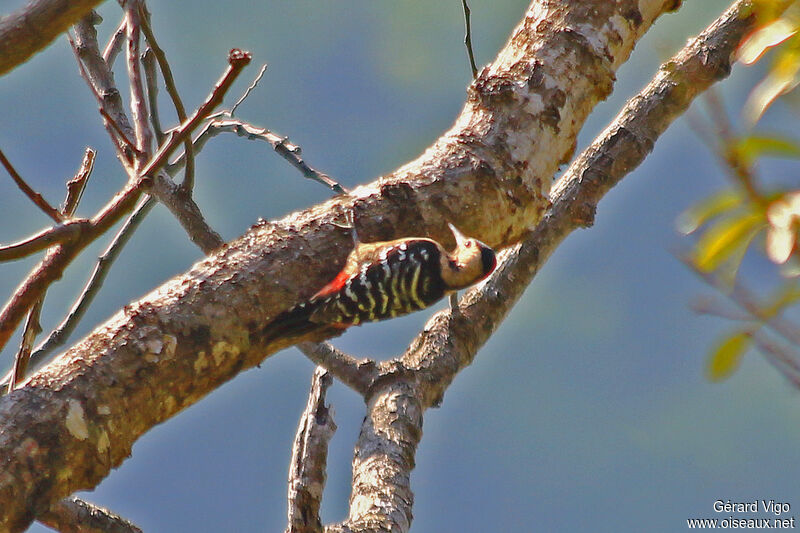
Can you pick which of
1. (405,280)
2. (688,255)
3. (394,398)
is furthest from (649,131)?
(688,255)

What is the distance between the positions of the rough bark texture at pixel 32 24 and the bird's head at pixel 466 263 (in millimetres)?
1630

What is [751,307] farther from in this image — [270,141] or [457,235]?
[270,141]

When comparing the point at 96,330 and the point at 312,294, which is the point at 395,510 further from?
the point at 96,330

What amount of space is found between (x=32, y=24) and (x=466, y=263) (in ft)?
7.77

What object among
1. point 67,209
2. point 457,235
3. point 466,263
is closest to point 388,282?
point 466,263

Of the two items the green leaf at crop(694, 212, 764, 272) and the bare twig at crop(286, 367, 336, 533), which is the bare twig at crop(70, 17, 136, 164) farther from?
the green leaf at crop(694, 212, 764, 272)

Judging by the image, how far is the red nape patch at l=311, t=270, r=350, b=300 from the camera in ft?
9.69

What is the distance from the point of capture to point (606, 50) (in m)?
3.41

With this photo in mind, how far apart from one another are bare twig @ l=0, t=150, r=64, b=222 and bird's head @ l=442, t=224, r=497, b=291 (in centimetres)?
145

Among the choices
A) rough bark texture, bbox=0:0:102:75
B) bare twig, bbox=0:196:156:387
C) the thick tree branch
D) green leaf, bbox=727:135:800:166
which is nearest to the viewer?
green leaf, bbox=727:135:800:166

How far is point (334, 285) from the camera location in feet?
10.1

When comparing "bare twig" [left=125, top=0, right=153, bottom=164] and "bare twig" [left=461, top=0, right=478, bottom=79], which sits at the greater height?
"bare twig" [left=461, top=0, right=478, bottom=79]

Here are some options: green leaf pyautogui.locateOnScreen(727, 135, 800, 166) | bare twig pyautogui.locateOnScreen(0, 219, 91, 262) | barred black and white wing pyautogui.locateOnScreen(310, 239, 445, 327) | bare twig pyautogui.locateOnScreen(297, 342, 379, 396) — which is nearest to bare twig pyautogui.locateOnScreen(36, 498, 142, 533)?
barred black and white wing pyautogui.locateOnScreen(310, 239, 445, 327)

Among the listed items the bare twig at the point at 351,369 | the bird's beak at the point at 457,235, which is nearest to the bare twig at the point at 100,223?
the bird's beak at the point at 457,235
